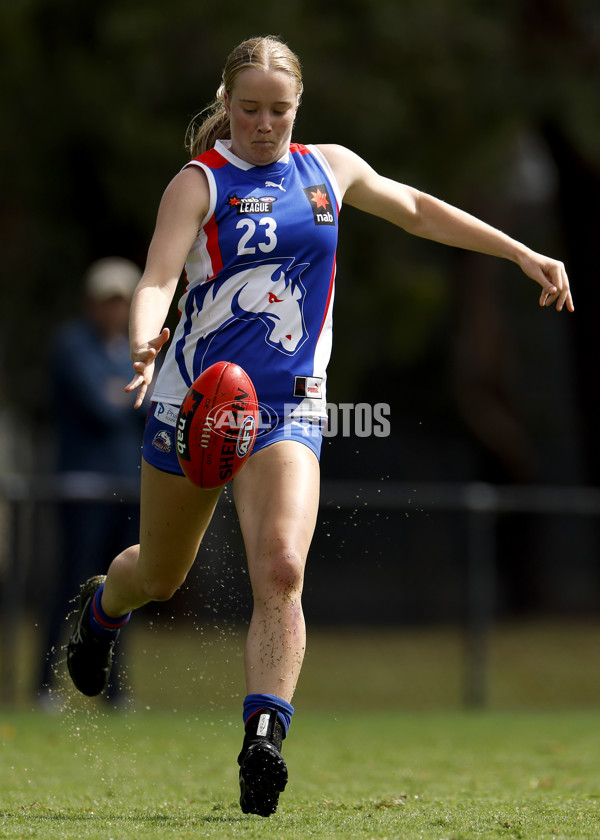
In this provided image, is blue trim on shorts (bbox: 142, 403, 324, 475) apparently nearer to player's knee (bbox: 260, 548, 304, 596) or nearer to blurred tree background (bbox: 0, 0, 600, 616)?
player's knee (bbox: 260, 548, 304, 596)

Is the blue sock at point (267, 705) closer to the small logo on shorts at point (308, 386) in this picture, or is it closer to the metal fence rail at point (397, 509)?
the small logo on shorts at point (308, 386)

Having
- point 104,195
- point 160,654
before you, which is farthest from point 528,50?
point 160,654

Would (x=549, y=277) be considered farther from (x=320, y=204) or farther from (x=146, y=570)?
(x=146, y=570)

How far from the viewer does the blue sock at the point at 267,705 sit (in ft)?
13.3

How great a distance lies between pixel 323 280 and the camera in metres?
4.58

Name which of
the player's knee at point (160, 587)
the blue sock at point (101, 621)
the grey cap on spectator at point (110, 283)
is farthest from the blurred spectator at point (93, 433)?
the player's knee at point (160, 587)

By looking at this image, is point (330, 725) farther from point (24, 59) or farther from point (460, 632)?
point (24, 59)

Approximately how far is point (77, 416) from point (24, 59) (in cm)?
525

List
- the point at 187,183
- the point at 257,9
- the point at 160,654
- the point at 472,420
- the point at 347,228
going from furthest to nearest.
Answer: the point at 472,420 → the point at 347,228 → the point at 257,9 → the point at 160,654 → the point at 187,183

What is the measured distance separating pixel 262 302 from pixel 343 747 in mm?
3349

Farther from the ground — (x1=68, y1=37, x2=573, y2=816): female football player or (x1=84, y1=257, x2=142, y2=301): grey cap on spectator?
(x1=84, y1=257, x2=142, y2=301): grey cap on spectator

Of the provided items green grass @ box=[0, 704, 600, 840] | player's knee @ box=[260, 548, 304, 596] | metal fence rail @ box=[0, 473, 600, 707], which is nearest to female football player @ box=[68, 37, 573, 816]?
player's knee @ box=[260, 548, 304, 596]

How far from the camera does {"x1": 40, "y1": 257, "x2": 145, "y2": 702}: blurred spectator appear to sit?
27.6 ft

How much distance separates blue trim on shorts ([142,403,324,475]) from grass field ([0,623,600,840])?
1.17 meters
